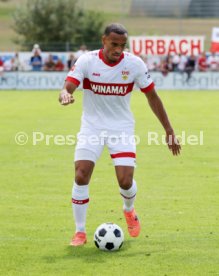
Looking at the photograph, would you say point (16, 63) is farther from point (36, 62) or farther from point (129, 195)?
point (129, 195)

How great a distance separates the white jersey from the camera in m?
8.73

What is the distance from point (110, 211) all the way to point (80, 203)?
189 cm

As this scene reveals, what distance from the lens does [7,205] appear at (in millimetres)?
11047

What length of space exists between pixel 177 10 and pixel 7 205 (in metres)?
48.3

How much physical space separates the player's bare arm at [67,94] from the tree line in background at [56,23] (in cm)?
5076

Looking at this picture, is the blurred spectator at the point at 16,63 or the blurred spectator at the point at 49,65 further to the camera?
the blurred spectator at the point at 16,63

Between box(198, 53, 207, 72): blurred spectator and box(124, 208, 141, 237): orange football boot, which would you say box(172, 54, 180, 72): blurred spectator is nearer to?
box(198, 53, 207, 72): blurred spectator

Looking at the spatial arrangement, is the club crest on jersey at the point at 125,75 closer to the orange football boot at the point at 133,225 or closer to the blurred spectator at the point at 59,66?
the orange football boot at the point at 133,225

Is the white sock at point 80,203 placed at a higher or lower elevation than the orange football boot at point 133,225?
higher

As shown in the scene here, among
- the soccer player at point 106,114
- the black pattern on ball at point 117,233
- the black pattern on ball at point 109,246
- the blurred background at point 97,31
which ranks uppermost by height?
the blurred background at point 97,31

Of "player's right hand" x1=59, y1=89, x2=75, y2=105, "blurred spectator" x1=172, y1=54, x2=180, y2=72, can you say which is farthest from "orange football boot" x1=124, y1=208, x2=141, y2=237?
"blurred spectator" x1=172, y1=54, x2=180, y2=72

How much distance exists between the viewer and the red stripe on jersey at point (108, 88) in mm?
8734

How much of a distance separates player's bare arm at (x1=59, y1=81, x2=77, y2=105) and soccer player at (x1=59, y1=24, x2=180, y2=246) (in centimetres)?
1

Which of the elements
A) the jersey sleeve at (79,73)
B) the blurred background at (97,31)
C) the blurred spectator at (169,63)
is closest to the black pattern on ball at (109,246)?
the jersey sleeve at (79,73)
